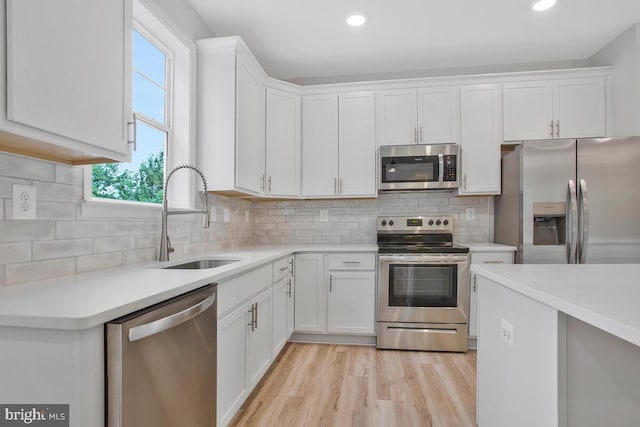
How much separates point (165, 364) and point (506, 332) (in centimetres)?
134

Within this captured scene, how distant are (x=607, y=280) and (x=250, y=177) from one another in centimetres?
236

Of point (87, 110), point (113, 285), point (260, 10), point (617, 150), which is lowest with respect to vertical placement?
point (113, 285)

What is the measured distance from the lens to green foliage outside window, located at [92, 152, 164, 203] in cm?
181

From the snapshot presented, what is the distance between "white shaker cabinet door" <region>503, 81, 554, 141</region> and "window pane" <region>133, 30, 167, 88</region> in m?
2.98

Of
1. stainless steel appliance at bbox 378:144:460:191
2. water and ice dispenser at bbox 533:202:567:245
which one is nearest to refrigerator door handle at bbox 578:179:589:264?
water and ice dispenser at bbox 533:202:567:245

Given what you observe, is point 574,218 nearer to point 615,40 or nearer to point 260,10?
point 615,40

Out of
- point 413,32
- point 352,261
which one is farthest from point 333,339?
point 413,32

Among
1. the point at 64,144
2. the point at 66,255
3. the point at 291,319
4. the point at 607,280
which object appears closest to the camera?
the point at 64,144

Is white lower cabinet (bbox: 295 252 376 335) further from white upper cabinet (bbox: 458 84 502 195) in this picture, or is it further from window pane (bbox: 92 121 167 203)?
window pane (bbox: 92 121 167 203)

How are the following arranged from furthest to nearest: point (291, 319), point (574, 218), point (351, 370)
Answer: point (291, 319) < point (574, 218) < point (351, 370)

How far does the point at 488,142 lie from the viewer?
10.7 ft

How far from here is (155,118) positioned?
2.33m

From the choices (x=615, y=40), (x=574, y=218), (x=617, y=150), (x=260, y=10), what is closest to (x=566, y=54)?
(x=615, y=40)

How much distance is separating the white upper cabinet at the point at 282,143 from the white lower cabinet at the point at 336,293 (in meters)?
0.73
